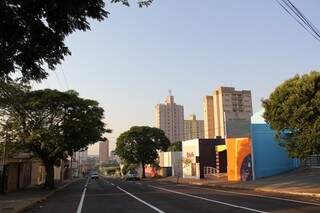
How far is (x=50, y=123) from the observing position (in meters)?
45.5

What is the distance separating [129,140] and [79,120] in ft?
159

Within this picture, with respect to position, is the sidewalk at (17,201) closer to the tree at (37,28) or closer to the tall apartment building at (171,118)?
the tree at (37,28)

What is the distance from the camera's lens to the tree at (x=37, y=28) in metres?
8.98

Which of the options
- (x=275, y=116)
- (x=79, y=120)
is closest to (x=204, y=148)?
(x=79, y=120)

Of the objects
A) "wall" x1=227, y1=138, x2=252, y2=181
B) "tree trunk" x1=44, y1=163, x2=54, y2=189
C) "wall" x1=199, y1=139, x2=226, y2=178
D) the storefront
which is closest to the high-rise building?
the storefront

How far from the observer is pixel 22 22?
9266mm

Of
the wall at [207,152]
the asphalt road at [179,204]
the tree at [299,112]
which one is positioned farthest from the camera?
the wall at [207,152]

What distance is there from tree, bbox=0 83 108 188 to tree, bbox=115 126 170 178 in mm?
45327

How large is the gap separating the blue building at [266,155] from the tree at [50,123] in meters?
14.8

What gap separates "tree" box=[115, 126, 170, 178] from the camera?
301 feet

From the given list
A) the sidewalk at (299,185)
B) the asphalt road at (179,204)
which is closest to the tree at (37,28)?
the asphalt road at (179,204)

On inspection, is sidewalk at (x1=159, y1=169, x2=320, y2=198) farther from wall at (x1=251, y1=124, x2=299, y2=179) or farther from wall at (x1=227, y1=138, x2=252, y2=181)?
wall at (x1=227, y1=138, x2=252, y2=181)

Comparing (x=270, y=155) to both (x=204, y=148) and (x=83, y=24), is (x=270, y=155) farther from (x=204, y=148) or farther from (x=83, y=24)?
(x=83, y=24)

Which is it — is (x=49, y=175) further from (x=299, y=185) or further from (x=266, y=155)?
(x=299, y=185)
